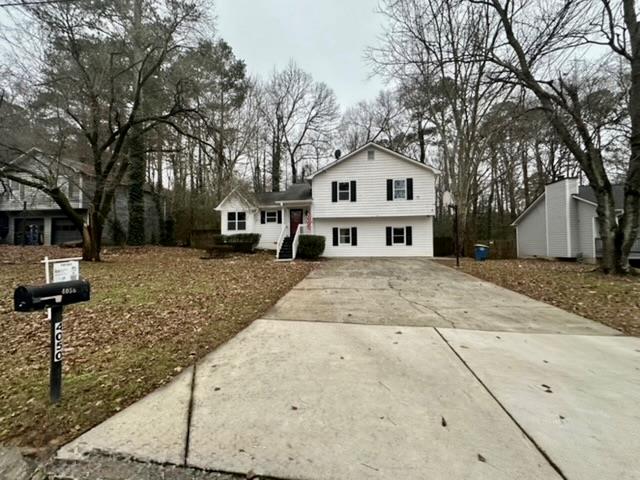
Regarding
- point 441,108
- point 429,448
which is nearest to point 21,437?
point 429,448

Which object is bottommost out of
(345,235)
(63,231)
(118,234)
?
(345,235)

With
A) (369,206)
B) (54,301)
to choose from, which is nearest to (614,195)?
(369,206)

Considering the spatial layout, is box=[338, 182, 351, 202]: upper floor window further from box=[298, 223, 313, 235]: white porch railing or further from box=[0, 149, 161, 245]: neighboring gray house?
box=[0, 149, 161, 245]: neighboring gray house

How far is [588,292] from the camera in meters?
7.39

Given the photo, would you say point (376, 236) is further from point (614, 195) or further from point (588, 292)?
point (614, 195)

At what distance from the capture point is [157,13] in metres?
12.6

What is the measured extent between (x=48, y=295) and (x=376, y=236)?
56.2ft

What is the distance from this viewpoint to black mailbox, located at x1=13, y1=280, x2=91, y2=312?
2.23 metres

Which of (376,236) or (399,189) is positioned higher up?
(399,189)

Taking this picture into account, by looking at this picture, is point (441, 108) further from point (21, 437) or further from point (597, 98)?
point (21, 437)

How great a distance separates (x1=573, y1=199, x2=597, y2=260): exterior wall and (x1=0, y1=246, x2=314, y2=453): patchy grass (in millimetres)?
16901

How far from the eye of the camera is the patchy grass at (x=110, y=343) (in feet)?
8.07

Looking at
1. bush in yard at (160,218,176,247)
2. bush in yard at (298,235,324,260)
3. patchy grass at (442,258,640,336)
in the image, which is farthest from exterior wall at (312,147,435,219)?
bush in yard at (160,218,176,247)

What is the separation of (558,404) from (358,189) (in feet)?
52.7
